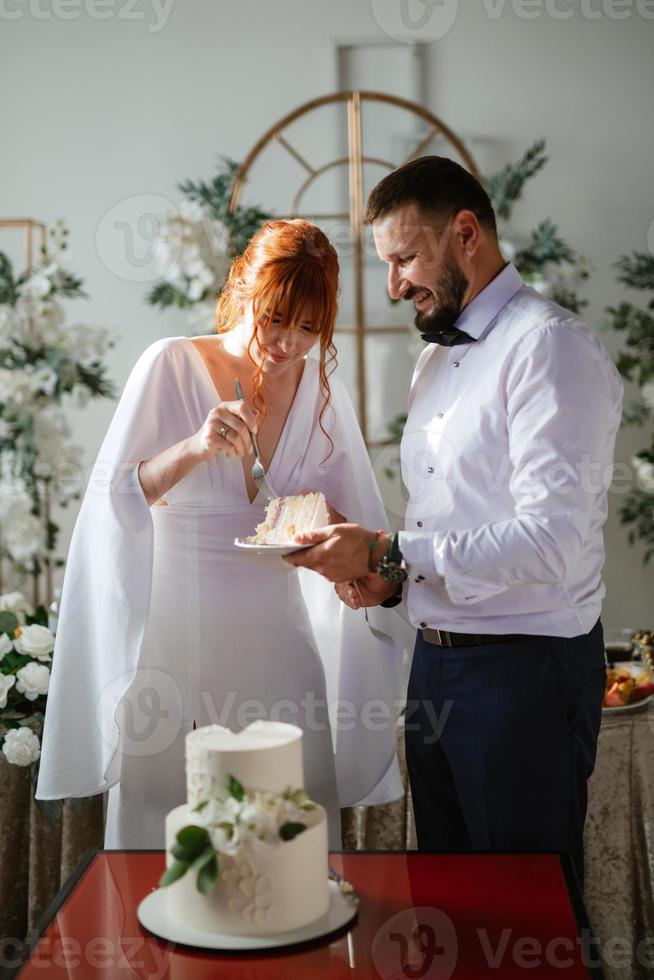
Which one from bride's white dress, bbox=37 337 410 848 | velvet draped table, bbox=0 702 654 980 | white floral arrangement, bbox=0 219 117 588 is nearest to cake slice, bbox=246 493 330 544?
bride's white dress, bbox=37 337 410 848

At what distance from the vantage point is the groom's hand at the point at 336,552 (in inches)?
73.7

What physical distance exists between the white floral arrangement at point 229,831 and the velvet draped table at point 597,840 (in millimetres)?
1348

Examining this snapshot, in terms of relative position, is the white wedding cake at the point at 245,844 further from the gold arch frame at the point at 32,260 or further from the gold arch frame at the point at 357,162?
the gold arch frame at the point at 357,162

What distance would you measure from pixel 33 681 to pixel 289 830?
1475 mm

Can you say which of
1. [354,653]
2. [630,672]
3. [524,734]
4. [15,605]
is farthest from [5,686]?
[630,672]

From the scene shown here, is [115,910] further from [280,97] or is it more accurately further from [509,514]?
[280,97]

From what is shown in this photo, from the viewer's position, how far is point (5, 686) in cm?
261

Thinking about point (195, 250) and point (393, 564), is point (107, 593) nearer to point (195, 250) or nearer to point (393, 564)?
point (393, 564)

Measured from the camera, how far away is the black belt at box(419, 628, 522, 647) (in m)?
1.85

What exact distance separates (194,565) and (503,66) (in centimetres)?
367

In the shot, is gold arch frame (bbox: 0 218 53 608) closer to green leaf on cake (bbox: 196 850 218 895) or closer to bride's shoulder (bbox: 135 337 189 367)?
bride's shoulder (bbox: 135 337 189 367)

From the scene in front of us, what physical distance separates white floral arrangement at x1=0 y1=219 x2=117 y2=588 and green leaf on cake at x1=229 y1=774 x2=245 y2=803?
8.98 feet

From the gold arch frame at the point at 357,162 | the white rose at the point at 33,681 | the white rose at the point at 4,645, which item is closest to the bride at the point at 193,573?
the white rose at the point at 33,681

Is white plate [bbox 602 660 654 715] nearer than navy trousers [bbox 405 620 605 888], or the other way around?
navy trousers [bbox 405 620 605 888]
